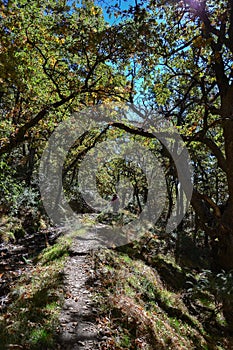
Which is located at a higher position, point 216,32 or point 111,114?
point 216,32

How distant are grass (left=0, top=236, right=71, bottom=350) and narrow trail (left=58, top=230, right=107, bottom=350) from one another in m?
0.14

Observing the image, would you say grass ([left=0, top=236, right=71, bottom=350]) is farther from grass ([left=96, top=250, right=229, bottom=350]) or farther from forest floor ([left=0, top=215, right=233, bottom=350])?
grass ([left=96, top=250, right=229, bottom=350])

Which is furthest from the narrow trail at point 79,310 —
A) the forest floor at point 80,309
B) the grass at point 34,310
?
the grass at point 34,310

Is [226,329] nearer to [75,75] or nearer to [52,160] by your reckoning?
[75,75]

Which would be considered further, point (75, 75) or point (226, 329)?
point (75, 75)

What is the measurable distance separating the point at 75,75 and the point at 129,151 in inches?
457

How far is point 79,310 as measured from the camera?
4777 mm

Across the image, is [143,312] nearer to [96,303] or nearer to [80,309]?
[96,303]

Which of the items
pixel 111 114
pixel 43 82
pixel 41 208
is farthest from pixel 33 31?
pixel 41 208

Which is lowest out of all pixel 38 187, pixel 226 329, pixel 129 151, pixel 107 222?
pixel 226 329

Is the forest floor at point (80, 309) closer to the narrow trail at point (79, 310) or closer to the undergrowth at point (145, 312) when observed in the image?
the narrow trail at point (79, 310)

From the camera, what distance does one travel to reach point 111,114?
37.0 ft

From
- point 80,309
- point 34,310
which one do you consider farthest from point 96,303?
point 34,310

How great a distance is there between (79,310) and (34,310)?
0.73 m
